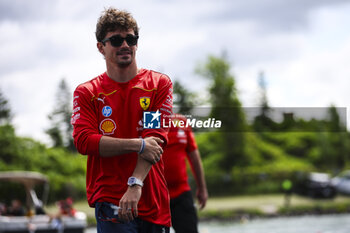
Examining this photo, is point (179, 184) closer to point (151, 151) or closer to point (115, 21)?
point (151, 151)

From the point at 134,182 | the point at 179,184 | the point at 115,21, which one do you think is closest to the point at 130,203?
the point at 134,182

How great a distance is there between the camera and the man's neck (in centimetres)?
343

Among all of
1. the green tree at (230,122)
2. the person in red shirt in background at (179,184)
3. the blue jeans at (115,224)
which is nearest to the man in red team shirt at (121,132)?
the blue jeans at (115,224)

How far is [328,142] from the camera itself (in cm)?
6806

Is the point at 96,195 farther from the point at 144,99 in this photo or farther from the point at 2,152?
the point at 2,152

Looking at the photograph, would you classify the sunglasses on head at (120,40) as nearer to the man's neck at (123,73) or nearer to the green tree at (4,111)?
the man's neck at (123,73)

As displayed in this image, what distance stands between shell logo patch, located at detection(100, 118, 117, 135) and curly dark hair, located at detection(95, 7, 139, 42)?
21.0 inches

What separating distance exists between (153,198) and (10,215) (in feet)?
72.5

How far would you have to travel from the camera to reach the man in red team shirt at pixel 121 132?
10.6 ft

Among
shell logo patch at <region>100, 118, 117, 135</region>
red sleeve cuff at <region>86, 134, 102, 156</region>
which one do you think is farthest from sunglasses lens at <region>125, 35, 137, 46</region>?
red sleeve cuff at <region>86, 134, 102, 156</region>

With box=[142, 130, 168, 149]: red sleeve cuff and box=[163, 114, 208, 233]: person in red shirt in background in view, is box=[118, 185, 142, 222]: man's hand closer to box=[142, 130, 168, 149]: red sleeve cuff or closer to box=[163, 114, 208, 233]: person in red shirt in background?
box=[142, 130, 168, 149]: red sleeve cuff

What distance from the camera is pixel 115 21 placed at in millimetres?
3359

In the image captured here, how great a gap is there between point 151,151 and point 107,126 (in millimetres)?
358

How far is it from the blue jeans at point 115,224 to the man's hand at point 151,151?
1.25 ft
